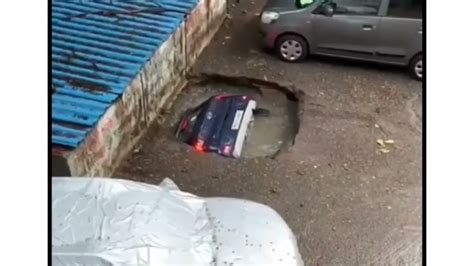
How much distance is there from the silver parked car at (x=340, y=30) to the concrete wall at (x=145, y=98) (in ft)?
1.52

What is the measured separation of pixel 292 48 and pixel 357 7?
49cm

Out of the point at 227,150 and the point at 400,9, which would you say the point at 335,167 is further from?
the point at 400,9

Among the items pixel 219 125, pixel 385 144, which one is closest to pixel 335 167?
pixel 385 144

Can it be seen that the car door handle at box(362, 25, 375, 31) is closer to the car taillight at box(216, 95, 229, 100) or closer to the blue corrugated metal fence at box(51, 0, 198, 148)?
the car taillight at box(216, 95, 229, 100)

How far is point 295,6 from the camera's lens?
4812 mm

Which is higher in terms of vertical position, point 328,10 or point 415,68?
point 328,10

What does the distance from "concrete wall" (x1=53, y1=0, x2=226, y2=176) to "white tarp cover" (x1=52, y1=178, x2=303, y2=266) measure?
0.82 metres

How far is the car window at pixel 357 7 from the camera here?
4570 mm

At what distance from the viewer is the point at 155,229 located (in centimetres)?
223

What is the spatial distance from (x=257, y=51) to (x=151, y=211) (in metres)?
2.80

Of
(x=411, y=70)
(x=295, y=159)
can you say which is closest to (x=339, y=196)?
A: (x=295, y=159)

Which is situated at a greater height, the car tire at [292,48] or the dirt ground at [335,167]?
the car tire at [292,48]

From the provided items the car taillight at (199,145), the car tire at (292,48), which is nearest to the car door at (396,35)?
the car tire at (292,48)

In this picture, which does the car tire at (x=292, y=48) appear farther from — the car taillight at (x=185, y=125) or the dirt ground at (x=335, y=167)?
the car taillight at (x=185, y=125)
